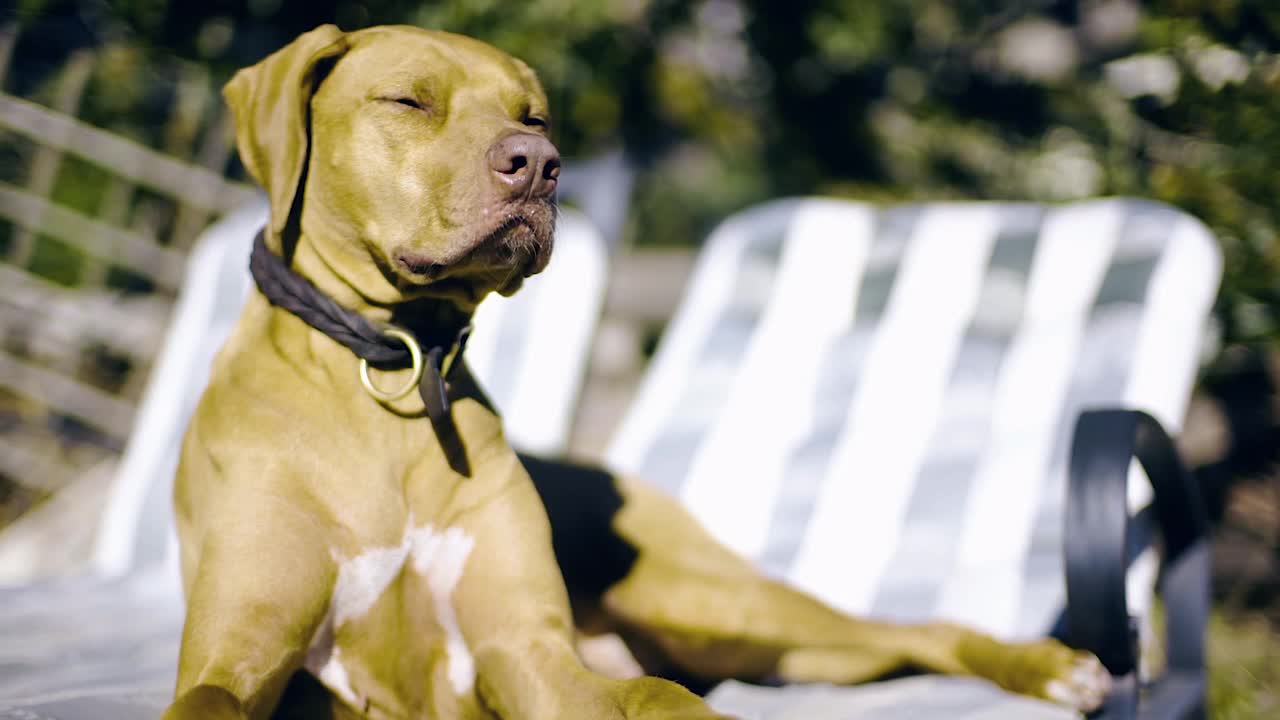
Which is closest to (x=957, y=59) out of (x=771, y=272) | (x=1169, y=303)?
(x=771, y=272)

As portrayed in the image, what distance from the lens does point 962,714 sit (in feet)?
5.95

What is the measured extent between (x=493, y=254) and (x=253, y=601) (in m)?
0.60

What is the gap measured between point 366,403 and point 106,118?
9.65 feet

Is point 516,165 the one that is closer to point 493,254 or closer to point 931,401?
point 493,254

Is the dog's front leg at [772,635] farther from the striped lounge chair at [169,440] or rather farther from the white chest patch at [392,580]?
the striped lounge chair at [169,440]

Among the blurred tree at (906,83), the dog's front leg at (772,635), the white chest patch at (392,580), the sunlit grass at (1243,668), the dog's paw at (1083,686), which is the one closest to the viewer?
the white chest patch at (392,580)

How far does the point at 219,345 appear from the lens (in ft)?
10.4

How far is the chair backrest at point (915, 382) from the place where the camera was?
2.65 metres

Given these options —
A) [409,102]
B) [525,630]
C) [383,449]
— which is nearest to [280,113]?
[409,102]

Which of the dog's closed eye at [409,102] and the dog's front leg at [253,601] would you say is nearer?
the dog's front leg at [253,601]

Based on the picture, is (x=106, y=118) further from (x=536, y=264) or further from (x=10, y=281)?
(x=536, y=264)

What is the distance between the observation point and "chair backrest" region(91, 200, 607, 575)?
2959mm

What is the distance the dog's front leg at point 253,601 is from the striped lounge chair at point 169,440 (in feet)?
1.12

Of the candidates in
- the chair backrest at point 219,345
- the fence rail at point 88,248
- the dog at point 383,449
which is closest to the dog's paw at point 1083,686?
the dog at point 383,449
